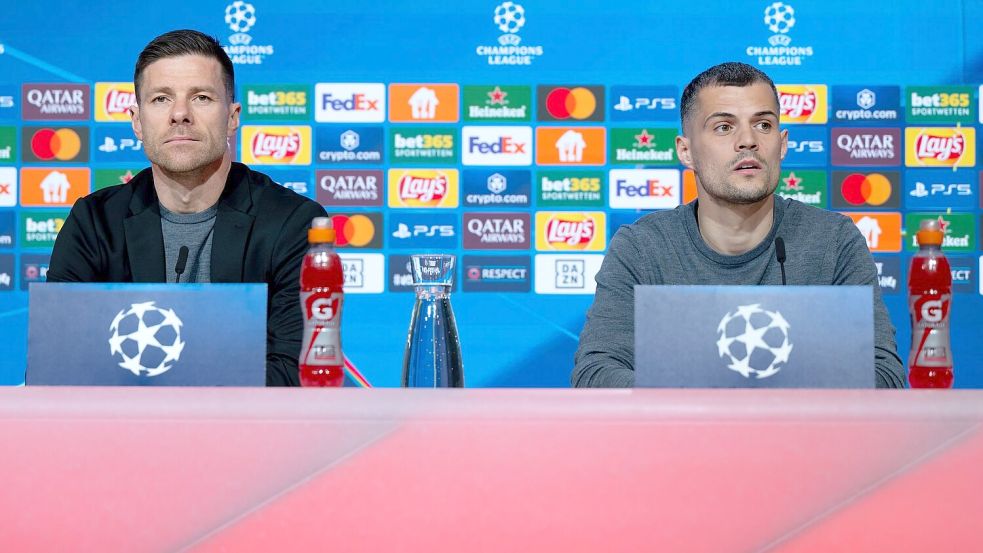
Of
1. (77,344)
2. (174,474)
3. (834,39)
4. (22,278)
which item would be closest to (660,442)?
(174,474)

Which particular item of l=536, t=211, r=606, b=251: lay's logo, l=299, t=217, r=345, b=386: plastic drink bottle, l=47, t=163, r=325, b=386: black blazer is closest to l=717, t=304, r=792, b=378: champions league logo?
l=299, t=217, r=345, b=386: plastic drink bottle

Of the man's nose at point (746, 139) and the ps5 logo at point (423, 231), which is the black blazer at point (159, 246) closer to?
the man's nose at point (746, 139)

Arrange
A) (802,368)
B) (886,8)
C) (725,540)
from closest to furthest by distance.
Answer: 1. (725,540)
2. (802,368)
3. (886,8)

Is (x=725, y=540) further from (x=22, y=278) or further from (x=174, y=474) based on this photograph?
(x=22, y=278)

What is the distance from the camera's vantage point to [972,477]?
24.8 inches

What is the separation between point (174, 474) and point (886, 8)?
2629 mm

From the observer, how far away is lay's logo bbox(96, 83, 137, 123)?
2.66 meters

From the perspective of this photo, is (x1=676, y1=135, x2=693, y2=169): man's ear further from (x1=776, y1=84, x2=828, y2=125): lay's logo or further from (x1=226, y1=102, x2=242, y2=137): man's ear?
(x1=776, y1=84, x2=828, y2=125): lay's logo

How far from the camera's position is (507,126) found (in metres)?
2.66

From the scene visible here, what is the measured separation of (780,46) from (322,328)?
7.04 ft

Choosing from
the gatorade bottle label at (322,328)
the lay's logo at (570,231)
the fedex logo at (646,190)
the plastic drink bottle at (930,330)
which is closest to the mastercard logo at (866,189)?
the fedex logo at (646,190)

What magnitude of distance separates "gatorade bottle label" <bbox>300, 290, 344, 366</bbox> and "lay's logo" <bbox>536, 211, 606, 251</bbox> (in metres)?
1.73

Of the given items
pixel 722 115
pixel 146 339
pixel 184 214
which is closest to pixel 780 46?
pixel 722 115

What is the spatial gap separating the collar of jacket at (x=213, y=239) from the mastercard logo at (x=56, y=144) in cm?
134
